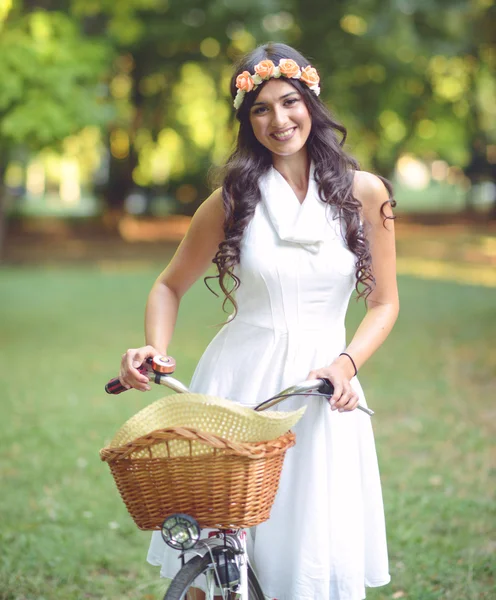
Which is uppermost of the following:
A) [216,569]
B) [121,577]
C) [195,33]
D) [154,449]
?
[195,33]

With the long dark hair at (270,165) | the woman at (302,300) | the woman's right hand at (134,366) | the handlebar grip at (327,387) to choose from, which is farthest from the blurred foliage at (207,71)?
the handlebar grip at (327,387)

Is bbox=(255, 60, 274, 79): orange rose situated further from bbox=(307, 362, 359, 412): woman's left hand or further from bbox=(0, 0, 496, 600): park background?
bbox=(307, 362, 359, 412): woman's left hand

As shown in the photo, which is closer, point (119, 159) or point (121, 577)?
point (121, 577)

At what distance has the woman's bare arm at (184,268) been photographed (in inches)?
122

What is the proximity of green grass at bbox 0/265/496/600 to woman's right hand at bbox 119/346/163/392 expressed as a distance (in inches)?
89.1

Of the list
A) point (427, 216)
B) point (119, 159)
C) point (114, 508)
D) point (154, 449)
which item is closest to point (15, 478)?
point (114, 508)

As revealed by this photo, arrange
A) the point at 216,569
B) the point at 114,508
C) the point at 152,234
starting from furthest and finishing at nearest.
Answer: the point at 152,234 < the point at 114,508 < the point at 216,569

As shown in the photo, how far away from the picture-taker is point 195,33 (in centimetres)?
2291

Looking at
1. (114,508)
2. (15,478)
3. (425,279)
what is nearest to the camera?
(114,508)

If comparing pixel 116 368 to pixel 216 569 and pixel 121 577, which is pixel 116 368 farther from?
pixel 216 569

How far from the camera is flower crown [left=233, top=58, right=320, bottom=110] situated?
2939mm

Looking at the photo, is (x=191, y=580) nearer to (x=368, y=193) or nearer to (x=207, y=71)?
(x=368, y=193)

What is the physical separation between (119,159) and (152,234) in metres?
2.90

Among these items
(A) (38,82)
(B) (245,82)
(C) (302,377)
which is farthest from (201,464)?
(A) (38,82)
